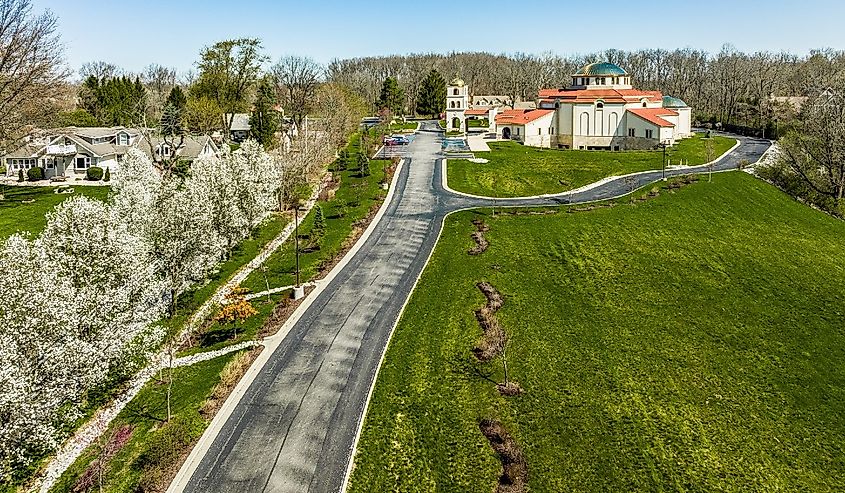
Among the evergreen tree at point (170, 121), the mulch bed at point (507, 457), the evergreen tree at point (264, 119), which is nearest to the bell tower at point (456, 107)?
the evergreen tree at point (264, 119)

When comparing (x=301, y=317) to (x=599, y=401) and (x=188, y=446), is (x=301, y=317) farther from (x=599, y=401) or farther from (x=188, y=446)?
(x=599, y=401)

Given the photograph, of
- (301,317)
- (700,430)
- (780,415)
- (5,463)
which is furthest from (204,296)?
(780,415)

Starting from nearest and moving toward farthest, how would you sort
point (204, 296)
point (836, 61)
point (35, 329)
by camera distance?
1. point (35, 329)
2. point (204, 296)
3. point (836, 61)

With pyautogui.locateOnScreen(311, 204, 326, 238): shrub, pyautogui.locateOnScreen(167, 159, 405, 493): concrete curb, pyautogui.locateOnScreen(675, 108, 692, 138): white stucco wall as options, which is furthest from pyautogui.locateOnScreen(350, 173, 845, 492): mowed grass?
pyautogui.locateOnScreen(675, 108, 692, 138): white stucco wall

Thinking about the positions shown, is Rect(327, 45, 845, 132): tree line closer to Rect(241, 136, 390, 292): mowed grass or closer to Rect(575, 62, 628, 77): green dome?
Rect(575, 62, 628, 77): green dome

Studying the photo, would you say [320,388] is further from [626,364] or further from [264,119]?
[264,119]

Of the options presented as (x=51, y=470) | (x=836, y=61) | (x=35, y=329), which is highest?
(x=836, y=61)

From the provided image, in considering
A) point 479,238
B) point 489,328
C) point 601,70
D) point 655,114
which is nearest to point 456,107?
point 601,70
